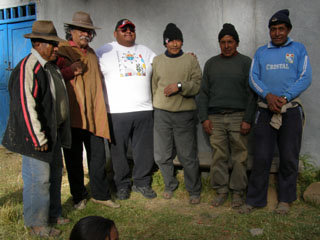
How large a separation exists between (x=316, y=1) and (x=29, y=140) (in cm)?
387

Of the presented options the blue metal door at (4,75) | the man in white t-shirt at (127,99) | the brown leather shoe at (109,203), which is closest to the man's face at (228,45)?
the man in white t-shirt at (127,99)

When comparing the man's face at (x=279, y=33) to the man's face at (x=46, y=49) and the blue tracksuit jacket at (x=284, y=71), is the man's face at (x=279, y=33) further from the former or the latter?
the man's face at (x=46, y=49)

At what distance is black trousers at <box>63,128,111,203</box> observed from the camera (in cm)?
399

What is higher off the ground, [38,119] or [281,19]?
[281,19]

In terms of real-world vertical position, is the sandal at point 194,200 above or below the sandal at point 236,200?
below

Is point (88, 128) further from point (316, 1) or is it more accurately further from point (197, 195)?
point (316, 1)

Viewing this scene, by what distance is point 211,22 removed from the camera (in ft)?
15.9

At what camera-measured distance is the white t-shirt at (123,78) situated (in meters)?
4.17

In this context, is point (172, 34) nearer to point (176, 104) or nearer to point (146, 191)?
point (176, 104)

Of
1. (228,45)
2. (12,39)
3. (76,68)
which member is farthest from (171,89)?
(12,39)

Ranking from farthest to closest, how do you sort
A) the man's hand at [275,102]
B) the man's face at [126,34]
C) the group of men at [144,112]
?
the man's face at [126,34] < the man's hand at [275,102] < the group of men at [144,112]

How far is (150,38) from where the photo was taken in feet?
17.2

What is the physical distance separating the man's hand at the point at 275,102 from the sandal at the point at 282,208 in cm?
113

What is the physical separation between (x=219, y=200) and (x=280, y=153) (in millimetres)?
972
